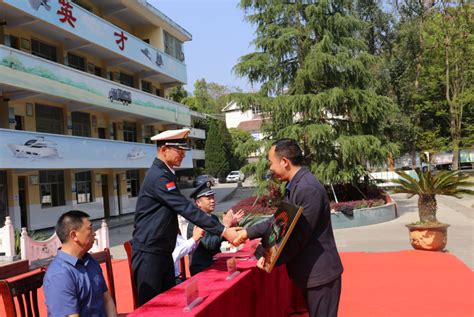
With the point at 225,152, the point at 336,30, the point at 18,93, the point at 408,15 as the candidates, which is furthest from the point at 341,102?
the point at 225,152

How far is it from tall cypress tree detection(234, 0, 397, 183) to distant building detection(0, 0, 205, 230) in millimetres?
6686

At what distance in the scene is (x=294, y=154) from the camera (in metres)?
2.99

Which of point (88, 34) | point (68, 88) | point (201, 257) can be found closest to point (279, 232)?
point (201, 257)

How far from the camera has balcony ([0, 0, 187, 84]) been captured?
1625 cm

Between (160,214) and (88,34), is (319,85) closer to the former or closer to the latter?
(88,34)

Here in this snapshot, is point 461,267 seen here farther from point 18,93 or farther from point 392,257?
point 18,93

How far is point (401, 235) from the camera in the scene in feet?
40.3

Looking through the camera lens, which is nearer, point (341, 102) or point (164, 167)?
point (164, 167)

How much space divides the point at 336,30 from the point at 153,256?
15.0 metres

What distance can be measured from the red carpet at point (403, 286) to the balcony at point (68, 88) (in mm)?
9567

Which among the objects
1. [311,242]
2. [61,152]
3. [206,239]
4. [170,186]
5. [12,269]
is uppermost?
[61,152]

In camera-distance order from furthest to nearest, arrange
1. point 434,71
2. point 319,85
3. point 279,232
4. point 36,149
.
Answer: point 434,71
point 319,85
point 36,149
point 279,232

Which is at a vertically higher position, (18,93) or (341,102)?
(18,93)

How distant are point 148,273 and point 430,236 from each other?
21.0ft
